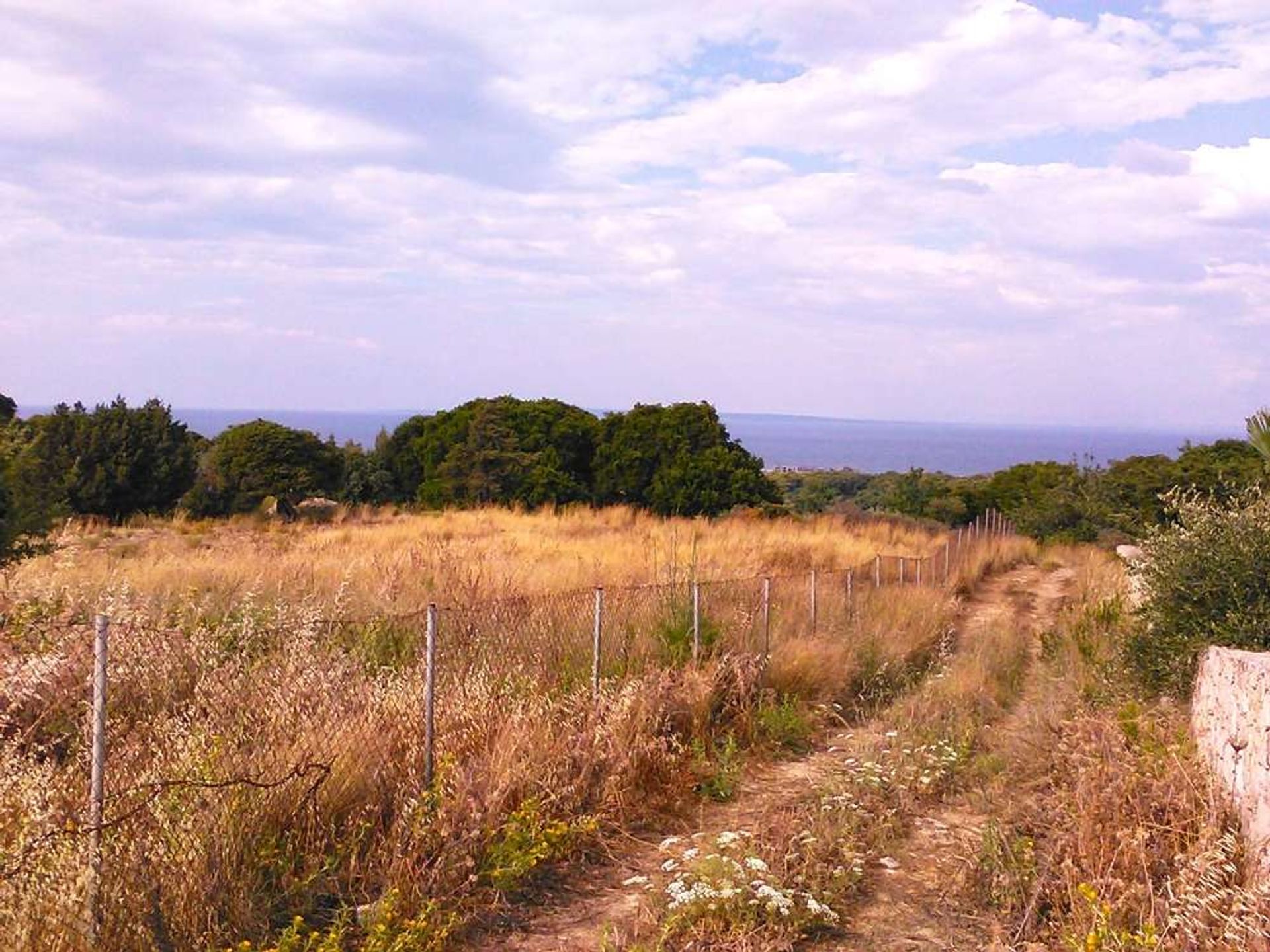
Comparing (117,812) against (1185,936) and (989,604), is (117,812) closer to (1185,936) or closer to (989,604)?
(1185,936)

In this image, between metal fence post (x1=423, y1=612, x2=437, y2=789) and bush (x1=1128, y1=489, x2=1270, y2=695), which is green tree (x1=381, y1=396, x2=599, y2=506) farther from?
metal fence post (x1=423, y1=612, x2=437, y2=789)

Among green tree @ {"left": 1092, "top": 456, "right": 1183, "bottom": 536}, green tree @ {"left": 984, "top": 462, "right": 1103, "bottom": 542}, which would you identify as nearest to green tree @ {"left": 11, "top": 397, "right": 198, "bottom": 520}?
green tree @ {"left": 984, "top": 462, "right": 1103, "bottom": 542}

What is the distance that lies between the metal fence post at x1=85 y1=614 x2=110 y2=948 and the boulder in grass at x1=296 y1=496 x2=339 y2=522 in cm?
2135

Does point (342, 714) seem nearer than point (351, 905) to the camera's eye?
No

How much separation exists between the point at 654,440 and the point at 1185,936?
101 ft

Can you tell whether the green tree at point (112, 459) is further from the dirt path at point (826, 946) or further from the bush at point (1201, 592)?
the bush at point (1201, 592)

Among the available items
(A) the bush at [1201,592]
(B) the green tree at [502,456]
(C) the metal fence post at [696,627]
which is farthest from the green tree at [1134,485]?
(C) the metal fence post at [696,627]

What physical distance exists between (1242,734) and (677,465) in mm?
28469

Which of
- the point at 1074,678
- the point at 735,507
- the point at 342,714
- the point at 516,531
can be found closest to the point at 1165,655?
the point at 1074,678

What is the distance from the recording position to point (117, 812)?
4277 millimetres

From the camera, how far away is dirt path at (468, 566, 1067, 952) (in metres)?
4.82

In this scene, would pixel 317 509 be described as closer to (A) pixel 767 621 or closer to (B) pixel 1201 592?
(A) pixel 767 621

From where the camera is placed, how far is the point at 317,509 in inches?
1084

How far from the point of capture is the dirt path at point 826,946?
4824 millimetres
